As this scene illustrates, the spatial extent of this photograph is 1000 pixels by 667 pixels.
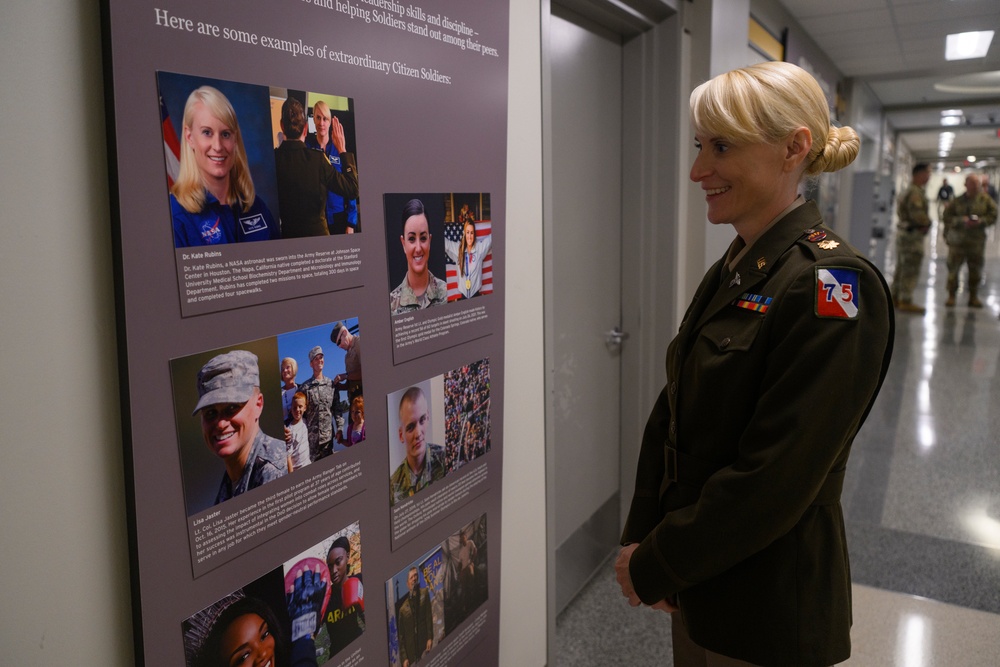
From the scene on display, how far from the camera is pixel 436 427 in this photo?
Answer: 5.13 feet

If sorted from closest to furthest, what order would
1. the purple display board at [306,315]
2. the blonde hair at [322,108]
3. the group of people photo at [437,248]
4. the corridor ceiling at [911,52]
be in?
the purple display board at [306,315], the blonde hair at [322,108], the group of people photo at [437,248], the corridor ceiling at [911,52]

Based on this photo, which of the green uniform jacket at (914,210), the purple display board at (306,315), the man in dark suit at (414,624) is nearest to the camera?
the purple display board at (306,315)

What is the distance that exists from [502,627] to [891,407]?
4.49 m

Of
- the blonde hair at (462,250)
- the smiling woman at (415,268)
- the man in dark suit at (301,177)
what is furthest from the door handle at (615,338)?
the man in dark suit at (301,177)

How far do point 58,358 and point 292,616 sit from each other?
61 centimetres

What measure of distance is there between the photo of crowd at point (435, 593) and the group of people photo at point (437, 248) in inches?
23.2

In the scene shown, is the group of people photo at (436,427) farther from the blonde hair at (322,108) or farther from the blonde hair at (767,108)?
the blonde hair at (767,108)

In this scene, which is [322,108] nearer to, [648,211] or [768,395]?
[768,395]

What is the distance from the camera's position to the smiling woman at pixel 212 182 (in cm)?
97

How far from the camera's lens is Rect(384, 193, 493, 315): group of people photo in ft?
4.56

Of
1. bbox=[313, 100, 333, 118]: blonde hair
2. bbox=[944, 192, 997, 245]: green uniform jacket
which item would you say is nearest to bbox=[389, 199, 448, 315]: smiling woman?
bbox=[313, 100, 333, 118]: blonde hair

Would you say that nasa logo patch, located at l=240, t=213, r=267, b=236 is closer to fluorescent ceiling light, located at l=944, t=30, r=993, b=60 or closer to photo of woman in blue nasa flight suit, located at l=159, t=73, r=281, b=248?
photo of woman in blue nasa flight suit, located at l=159, t=73, r=281, b=248

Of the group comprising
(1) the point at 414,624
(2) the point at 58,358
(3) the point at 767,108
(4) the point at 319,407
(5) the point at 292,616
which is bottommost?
(1) the point at 414,624

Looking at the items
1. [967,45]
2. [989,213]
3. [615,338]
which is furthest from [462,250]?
[989,213]
